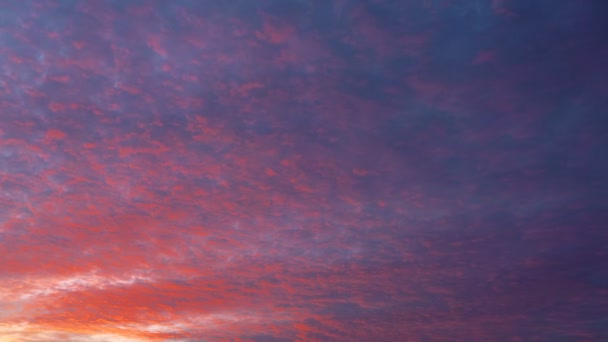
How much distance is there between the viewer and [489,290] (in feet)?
78.4

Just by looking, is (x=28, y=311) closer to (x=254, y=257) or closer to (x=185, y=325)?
(x=185, y=325)

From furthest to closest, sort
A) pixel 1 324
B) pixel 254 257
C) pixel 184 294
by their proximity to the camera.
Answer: pixel 1 324, pixel 184 294, pixel 254 257

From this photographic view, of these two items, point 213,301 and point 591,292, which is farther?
point 213,301

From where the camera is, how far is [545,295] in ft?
79.0

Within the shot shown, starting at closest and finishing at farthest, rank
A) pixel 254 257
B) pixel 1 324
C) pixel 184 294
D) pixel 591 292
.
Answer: pixel 254 257 < pixel 591 292 < pixel 184 294 < pixel 1 324

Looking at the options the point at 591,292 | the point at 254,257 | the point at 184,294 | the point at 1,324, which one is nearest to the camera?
the point at 254,257

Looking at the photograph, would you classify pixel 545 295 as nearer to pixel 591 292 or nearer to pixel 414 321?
pixel 591 292

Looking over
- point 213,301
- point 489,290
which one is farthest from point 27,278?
point 489,290

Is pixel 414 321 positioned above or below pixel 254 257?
below

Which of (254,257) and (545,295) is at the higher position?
(254,257)

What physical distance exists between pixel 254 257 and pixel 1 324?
56.3 ft

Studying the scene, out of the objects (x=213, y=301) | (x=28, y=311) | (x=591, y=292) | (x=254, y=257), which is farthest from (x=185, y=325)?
(x=591, y=292)

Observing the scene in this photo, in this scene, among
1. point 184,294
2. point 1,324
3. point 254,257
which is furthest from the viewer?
point 1,324

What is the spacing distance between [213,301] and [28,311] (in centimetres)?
1013
